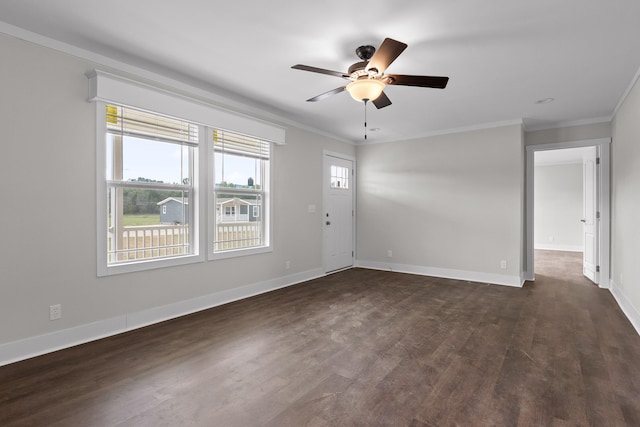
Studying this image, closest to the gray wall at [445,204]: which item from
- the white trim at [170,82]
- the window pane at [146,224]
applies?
the white trim at [170,82]

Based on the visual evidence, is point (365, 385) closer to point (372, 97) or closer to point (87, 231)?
point (372, 97)

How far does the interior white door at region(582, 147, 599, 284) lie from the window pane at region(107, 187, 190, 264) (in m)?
5.94

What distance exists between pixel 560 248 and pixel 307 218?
7.83 meters

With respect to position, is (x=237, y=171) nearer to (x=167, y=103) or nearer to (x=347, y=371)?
(x=167, y=103)

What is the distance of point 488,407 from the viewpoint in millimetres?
1924

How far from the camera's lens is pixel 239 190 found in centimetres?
423

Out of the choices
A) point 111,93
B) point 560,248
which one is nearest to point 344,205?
point 111,93

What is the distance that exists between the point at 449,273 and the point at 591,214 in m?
2.40

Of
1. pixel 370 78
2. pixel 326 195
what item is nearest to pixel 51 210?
pixel 370 78

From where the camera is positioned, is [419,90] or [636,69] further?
[419,90]

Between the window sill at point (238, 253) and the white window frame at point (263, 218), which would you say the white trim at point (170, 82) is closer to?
the white window frame at point (263, 218)

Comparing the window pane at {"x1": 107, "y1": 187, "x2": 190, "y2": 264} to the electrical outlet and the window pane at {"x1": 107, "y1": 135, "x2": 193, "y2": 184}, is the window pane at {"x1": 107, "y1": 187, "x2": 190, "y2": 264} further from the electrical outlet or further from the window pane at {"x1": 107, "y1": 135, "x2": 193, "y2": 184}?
the electrical outlet

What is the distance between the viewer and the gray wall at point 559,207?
8.70 metres

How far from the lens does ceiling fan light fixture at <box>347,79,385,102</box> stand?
2600 mm
